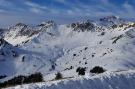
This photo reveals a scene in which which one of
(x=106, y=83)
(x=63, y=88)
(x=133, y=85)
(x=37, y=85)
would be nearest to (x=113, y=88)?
(x=106, y=83)

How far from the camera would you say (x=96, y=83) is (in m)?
26.3

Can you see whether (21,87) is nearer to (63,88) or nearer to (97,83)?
(63,88)

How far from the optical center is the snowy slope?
23.1m

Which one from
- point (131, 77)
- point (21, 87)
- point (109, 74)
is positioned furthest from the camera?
point (131, 77)

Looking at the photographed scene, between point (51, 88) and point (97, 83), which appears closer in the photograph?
point (51, 88)

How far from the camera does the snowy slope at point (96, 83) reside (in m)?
23.1

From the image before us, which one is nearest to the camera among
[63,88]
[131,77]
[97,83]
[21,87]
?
[21,87]

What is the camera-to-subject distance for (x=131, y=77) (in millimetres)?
30797

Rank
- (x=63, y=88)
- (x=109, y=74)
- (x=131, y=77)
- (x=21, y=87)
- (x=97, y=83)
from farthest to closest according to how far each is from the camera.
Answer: (x=131, y=77)
(x=109, y=74)
(x=97, y=83)
(x=63, y=88)
(x=21, y=87)

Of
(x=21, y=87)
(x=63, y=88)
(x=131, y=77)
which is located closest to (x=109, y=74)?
(x=131, y=77)

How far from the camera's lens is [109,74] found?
28.6 meters

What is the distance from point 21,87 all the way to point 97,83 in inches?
A: 260

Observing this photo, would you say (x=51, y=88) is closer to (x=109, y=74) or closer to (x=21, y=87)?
(x=21, y=87)

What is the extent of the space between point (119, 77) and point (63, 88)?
7.15m
